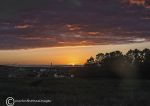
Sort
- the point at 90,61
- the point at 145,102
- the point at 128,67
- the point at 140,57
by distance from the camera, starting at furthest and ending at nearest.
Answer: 1. the point at 90,61
2. the point at 140,57
3. the point at 128,67
4. the point at 145,102

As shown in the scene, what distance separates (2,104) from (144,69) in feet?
202

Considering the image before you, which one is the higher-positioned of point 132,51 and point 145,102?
point 132,51

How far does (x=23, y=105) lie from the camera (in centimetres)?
2283

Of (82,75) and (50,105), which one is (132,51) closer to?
(82,75)

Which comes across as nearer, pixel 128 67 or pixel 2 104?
pixel 2 104

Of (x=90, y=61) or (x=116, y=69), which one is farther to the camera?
(x=90, y=61)

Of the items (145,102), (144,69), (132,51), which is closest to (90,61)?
(132,51)

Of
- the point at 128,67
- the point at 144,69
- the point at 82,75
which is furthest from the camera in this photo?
the point at 82,75

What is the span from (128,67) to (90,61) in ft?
220

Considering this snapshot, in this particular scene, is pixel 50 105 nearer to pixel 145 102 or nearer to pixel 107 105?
pixel 107 105

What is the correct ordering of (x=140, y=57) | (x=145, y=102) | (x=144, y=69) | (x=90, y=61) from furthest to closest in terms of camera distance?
1. (x=90, y=61)
2. (x=140, y=57)
3. (x=144, y=69)
4. (x=145, y=102)

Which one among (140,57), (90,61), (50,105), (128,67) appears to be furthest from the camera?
(90,61)

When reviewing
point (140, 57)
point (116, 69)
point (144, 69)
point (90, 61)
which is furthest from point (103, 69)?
point (90, 61)

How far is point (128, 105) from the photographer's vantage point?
23.6 meters
